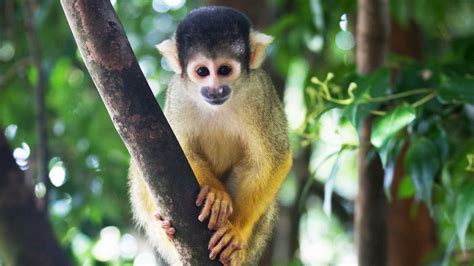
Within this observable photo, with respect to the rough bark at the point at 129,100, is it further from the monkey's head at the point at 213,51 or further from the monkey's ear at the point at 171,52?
the monkey's ear at the point at 171,52

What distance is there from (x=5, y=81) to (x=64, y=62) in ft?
2.48

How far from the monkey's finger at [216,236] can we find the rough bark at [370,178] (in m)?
1.18

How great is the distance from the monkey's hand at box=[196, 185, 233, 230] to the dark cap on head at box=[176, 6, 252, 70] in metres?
0.64

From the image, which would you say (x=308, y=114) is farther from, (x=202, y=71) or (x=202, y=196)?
(x=202, y=196)

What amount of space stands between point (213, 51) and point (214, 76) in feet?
0.35

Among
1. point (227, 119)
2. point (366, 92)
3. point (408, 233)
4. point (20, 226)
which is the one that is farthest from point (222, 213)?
point (408, 233)

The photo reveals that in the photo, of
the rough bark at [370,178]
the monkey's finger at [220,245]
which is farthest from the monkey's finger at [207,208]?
the rough bark at [370,178]

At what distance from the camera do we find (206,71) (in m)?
3.22

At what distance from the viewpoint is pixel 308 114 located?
351cm

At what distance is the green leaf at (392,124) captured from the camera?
2734mm

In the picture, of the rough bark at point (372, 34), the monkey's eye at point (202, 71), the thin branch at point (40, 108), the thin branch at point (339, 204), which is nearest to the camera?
the monkey's eye at point (202, 71)

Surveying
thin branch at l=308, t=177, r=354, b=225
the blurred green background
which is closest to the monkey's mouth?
the blurred green background

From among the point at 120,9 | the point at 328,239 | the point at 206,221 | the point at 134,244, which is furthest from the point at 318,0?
the point at 328,239

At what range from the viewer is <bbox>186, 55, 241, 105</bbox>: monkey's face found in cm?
312
